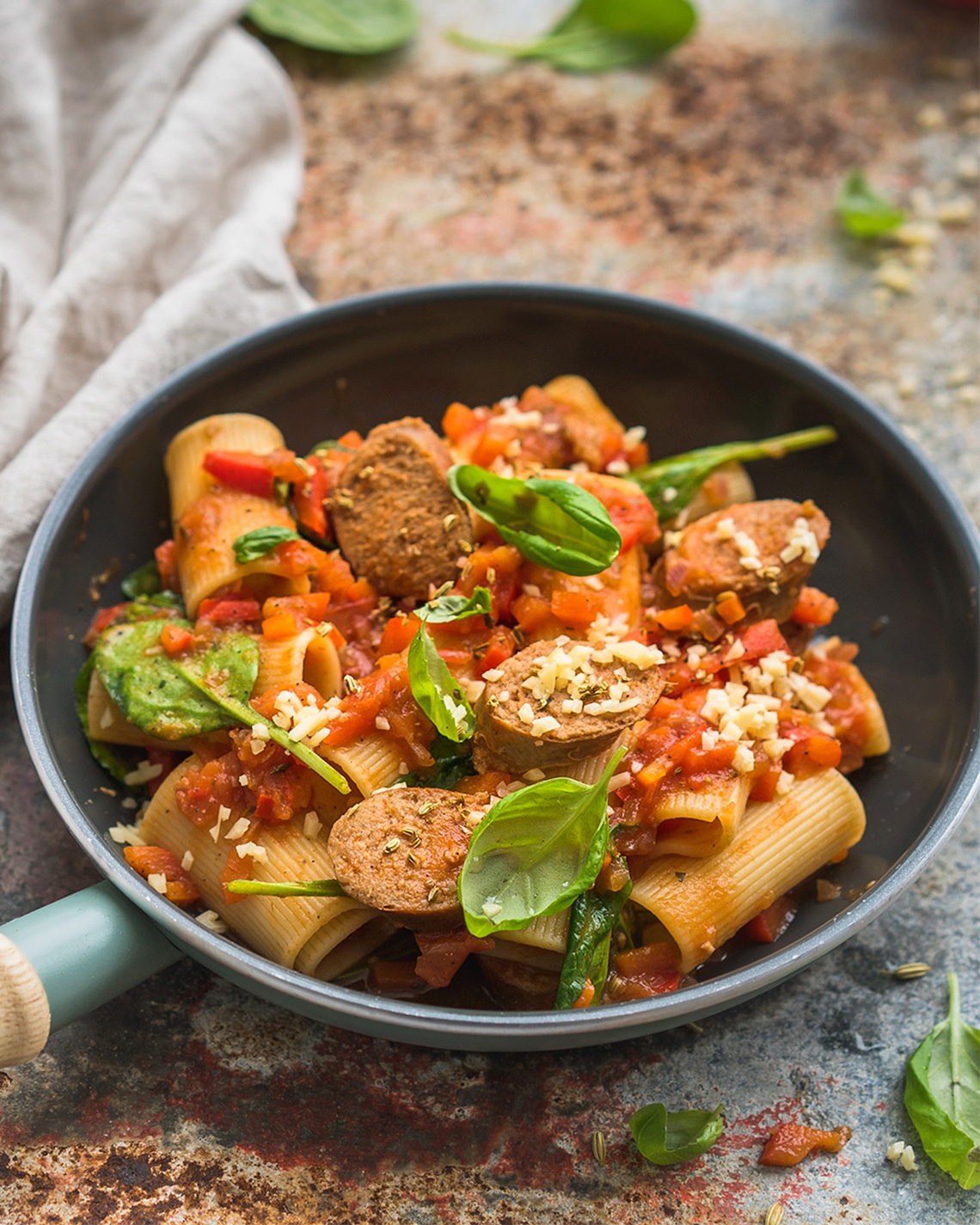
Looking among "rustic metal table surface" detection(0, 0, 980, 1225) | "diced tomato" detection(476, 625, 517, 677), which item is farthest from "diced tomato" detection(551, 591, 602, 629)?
"rustic metal table surface" detection(0, 0, 980, 1225)

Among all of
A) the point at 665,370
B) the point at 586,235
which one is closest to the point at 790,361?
the point at 665,370

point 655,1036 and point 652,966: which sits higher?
point 652,966

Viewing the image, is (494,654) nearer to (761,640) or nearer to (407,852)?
(407,852)

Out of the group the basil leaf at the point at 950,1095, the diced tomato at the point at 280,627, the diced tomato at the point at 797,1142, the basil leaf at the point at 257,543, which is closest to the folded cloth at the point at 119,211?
the basil leaf at the point at 257,543

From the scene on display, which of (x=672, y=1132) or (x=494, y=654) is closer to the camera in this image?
(x=672, y=1132)

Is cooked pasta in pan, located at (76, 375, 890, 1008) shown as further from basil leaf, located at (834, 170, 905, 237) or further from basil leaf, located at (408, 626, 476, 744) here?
basil leaf, located at (834, 170, 905, 237)

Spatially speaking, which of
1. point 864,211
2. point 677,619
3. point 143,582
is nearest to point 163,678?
point 143,582

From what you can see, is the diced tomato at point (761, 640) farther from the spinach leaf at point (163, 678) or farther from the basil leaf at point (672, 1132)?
the spinach leaf at point (163, 678)
